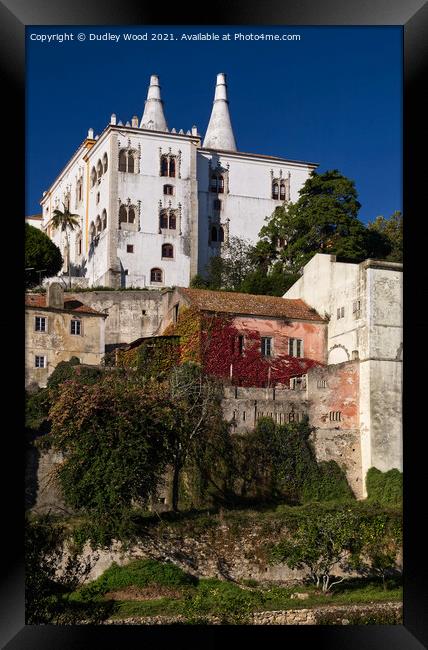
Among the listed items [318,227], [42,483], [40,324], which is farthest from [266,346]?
[318,227]

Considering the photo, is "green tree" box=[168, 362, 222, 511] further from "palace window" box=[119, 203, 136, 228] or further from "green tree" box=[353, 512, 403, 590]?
"palace window" box=[119, 203, 136, 228]

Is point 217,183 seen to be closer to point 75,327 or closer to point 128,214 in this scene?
point 128,214

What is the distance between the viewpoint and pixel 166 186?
43156 mm

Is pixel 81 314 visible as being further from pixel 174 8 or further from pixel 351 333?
pixel 174 8

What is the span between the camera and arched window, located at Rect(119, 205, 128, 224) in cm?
4166

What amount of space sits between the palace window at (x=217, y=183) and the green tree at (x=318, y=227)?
561cm

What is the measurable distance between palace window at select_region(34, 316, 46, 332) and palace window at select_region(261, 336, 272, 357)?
6.28 m

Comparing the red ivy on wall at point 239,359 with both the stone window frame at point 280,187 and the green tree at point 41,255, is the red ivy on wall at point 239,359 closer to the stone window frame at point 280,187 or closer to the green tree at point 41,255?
the green tree at point 41,255

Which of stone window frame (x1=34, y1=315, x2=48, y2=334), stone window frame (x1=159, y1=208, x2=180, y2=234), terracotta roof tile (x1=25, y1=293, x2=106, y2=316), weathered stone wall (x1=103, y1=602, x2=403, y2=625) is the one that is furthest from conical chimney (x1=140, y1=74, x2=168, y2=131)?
weathered stone wall (x1=103, y1=602, x2=403, y2=625)

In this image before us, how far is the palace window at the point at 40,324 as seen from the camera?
92.6 ft

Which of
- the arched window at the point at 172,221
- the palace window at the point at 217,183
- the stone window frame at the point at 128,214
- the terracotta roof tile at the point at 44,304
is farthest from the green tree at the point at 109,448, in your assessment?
the palace window at the point at 217,183

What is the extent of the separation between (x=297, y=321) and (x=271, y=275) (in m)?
8.25

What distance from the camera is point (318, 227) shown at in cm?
3747
